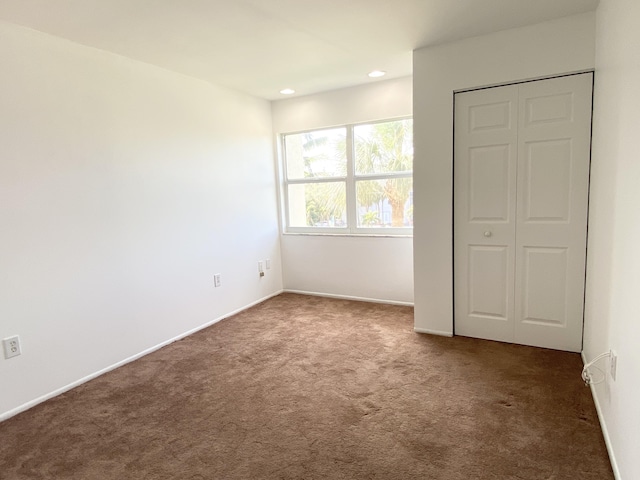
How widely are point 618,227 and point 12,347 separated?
3.40 metres

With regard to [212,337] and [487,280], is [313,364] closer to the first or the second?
[212,337]

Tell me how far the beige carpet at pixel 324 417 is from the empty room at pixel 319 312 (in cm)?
1

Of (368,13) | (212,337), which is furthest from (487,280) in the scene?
(212,337)

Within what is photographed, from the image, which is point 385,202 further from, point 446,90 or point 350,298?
point 446,90

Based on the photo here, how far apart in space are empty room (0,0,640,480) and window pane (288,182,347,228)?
823 mm

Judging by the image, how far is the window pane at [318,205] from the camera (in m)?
4.49

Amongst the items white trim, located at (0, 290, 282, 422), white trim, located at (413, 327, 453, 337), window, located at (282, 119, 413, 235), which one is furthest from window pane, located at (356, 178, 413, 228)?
white trim, located at (0, 290, 282, 422)

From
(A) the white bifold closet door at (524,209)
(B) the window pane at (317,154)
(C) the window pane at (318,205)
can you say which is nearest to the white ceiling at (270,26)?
(A) the white bifold closet door at (524,209)

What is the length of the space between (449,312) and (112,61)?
3.31m

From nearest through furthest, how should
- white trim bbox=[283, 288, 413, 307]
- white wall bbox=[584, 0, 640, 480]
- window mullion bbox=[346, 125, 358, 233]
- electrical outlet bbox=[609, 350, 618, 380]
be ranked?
white wall bbox=[584, 0, 640, 480]
electrical outlet bbox=[609, 350, 618, 380]
white trim bbox=[283, 288, 413, 307]
window mullion bbox=[346, 125, 358, 233]

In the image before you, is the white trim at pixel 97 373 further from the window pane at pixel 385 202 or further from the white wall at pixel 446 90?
the white wall at pixel 446 90

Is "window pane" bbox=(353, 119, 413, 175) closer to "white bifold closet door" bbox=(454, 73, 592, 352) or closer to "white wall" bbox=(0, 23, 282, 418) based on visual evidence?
"white bifold closet door" bbox=(454, 73, 592, 352)

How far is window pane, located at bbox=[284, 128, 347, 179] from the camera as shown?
4414 millimetres

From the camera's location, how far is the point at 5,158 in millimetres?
2299
